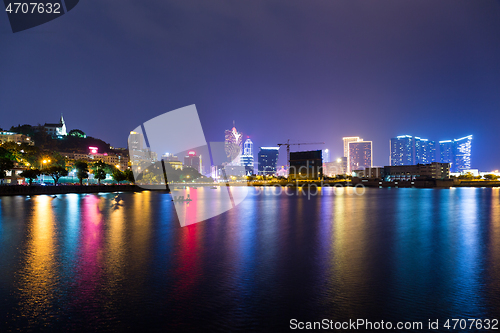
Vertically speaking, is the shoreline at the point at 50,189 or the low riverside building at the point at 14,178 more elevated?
the low riverside building at the point at 14,178

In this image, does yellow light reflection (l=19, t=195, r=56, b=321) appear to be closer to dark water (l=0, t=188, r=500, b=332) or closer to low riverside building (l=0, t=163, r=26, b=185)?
dark water (l=0, t=188, r=500, b=332)

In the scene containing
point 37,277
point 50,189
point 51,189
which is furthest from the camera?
point 51,189

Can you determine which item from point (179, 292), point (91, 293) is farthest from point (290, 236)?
point (91, 293)

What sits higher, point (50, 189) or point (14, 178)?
point (14, 178)

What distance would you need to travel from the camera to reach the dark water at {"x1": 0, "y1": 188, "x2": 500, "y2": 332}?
7328 mm

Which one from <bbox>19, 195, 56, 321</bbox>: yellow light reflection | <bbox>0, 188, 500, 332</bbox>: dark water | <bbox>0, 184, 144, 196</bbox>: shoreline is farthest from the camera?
<bbox>0, 184, 144, 196</bbox>: shoreline

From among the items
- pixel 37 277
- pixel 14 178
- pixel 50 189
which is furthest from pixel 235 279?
pixel 14 178

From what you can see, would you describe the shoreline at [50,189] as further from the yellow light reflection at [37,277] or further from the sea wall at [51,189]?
the yellow light reflection at [37,277]

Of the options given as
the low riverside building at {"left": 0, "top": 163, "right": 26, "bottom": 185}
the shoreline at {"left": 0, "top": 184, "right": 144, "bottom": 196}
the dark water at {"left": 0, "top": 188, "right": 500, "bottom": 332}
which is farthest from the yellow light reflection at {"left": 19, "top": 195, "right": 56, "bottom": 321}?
the low riverside building at {"left": 0, "top": 163, "right": 26, "bottom": 185}

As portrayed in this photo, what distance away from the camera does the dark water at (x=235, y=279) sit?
733 cm

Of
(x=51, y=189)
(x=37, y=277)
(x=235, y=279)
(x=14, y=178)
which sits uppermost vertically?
(x=14, y=178)

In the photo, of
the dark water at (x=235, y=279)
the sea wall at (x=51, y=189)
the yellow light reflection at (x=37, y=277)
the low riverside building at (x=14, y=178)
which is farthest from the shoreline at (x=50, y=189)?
the yellow light reflection at (x=37, y=277)

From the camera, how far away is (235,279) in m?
10.2

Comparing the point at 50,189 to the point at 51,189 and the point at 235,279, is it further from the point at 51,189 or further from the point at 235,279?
the point at 235,279
